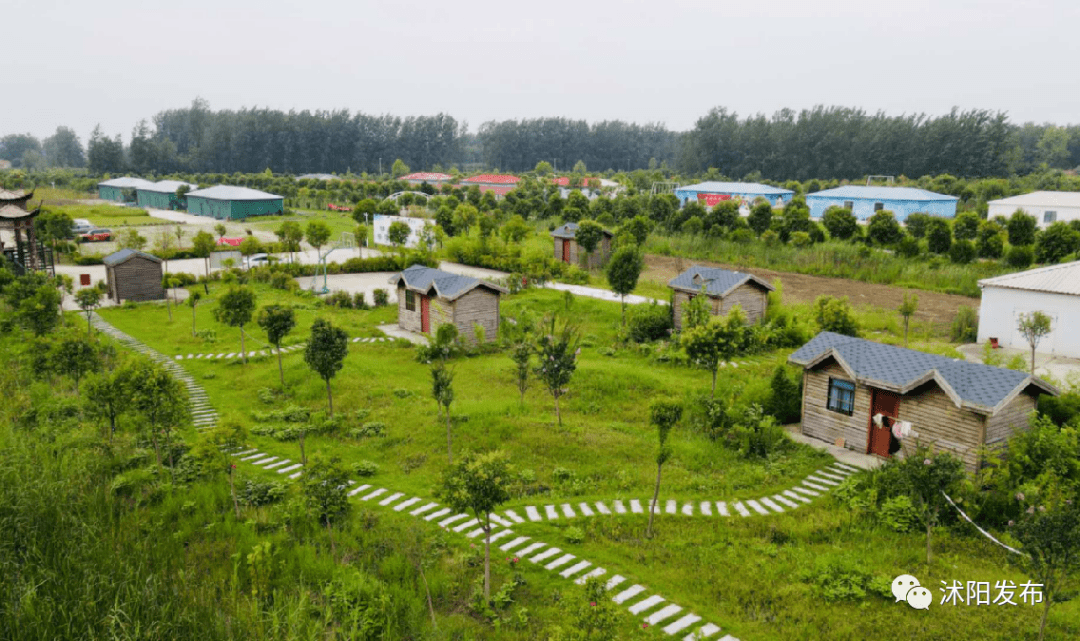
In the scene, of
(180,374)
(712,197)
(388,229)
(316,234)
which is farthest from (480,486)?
(712,197)

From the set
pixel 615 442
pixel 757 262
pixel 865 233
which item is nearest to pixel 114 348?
pixel 615 442

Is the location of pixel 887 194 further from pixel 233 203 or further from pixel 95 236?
pixel 95 236

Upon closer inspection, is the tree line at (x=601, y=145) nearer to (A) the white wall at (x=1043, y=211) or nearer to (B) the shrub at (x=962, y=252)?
(A) the white wall at (x=1043, y=211)

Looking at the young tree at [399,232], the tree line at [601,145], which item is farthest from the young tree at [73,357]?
the tree line at [601,145]

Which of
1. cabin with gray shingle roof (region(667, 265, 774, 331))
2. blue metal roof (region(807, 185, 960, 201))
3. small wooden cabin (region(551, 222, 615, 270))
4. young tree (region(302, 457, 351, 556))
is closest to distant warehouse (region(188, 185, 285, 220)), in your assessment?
small wooden cabin (region(551, 222, 615, 270))

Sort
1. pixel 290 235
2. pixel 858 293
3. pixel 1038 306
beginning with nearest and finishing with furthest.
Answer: pixel 1038 306
pixel 858 293
pixel 290 235

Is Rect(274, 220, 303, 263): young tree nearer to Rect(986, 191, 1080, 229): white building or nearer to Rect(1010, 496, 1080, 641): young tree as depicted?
Rect(1010, 496, 1080, 641): young tree

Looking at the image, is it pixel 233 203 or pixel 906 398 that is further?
pixel 233 203
